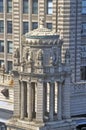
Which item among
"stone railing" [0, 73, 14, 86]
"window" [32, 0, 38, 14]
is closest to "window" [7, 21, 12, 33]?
"window" [32, 0, 38, 14]

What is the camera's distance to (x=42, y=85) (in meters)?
47.4

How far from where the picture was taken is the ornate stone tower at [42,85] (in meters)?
47.2

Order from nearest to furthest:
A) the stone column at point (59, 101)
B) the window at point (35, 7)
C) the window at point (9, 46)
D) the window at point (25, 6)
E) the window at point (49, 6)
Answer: the stone column at point (59, 101)
the window at point (49, 6)
the window at point (35, 7)
the window at point (25, 6)
the window at point (9, 46)

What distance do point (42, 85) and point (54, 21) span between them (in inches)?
967

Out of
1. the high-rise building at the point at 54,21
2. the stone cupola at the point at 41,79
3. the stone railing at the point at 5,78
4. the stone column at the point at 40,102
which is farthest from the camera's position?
the high-rise building at the point at 54,21

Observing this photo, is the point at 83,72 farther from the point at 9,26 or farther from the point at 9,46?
the point at 9,26

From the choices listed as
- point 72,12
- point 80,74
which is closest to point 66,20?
point 72,12

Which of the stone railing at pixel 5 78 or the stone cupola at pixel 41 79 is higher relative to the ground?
the stone cupola at pixel 41 79

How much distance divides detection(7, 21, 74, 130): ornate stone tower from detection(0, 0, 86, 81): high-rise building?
780 inches

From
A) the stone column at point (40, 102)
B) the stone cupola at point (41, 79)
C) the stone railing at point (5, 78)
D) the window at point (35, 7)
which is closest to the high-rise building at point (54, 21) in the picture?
the window at point (35, 7)

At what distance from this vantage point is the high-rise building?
70.2 m

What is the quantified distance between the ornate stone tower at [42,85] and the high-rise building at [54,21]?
780 inches

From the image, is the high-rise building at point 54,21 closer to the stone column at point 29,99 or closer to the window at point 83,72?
the window at point 83,72

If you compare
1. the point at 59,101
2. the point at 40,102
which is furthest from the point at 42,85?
the point at 59,101
